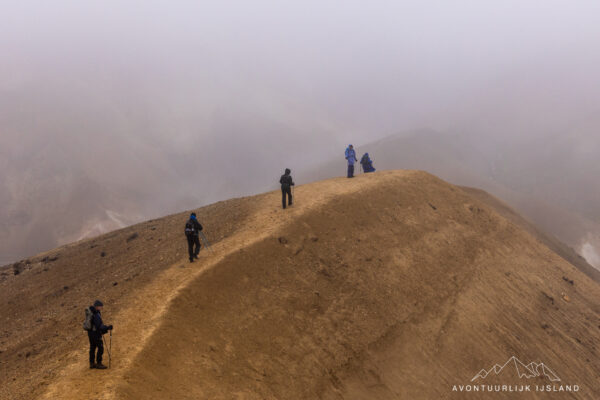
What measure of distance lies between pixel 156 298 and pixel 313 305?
171 inches

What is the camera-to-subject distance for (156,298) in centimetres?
1025

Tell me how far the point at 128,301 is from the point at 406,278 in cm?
903

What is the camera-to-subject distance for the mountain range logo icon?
1273 cm

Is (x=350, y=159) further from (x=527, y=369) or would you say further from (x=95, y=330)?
→ (x=95, y=330)

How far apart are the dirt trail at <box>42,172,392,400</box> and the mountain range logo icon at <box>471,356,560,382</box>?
8.20m

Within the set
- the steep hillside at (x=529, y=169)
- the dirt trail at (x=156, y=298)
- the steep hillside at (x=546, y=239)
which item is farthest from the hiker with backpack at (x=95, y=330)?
the steep hillside at (x=529, y=169)

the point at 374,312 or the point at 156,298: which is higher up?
the point at 156,298

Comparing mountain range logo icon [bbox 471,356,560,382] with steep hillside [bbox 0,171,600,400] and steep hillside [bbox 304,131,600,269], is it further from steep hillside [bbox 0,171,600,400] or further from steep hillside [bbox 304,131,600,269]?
steep hillside [bbox 304,131,600,269]

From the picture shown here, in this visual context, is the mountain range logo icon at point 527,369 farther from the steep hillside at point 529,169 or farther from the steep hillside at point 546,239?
the steep hillside at point 529,169

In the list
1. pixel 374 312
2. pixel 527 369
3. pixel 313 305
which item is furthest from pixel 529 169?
pixel 313 305

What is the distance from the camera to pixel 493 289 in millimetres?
15414

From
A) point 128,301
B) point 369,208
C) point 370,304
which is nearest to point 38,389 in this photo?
point 128,301

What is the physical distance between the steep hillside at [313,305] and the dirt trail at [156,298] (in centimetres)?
5

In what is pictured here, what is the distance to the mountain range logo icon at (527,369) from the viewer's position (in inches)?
501
